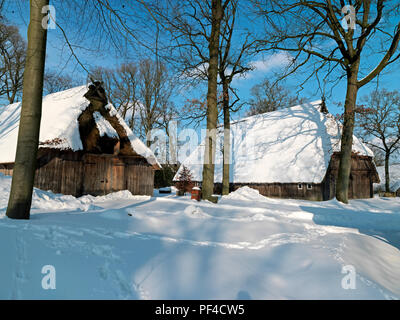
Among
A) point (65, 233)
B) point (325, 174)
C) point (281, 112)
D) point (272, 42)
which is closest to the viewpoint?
point (65, 233)

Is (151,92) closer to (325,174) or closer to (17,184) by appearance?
(325,174)

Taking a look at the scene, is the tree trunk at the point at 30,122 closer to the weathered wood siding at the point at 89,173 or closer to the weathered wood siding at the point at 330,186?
the weathered wood siding at the point at 89,173

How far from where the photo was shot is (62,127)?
13.0 meters

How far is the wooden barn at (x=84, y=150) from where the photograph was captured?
12.8m

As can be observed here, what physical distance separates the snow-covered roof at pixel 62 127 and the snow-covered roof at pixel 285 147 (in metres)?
7.34

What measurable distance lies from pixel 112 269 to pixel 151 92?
27190 millimetres

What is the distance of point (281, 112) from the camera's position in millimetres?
25266

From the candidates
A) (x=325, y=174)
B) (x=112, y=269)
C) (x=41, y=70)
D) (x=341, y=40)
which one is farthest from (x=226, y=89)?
(x=112, y=269)

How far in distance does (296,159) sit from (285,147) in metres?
1.94

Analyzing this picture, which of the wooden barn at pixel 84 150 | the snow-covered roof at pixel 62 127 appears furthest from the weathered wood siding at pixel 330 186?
the snow-covered roof at pixel 62 127

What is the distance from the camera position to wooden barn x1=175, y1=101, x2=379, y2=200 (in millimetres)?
19062

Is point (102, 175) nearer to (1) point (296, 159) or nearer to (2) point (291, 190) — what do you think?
(2) point (291, 190)

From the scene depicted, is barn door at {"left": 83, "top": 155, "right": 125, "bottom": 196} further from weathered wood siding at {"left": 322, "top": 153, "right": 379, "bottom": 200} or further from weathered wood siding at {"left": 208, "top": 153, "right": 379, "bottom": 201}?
weathered wood siding at {"left": 322, "top": 153, "right": 379, "bottom": 200}
